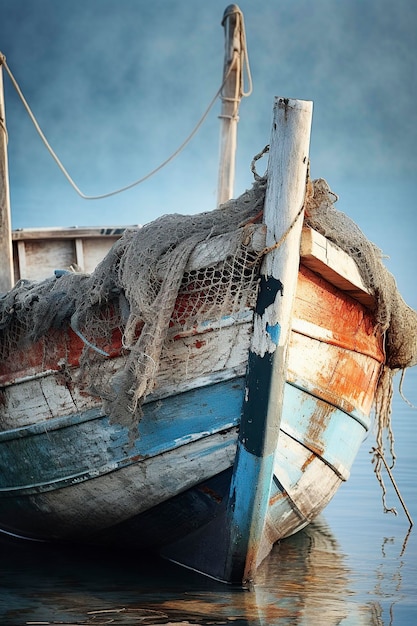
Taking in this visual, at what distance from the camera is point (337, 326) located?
231 inches

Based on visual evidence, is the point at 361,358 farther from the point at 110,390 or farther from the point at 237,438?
the point at 110,390

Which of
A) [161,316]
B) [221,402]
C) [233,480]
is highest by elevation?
[161,316]

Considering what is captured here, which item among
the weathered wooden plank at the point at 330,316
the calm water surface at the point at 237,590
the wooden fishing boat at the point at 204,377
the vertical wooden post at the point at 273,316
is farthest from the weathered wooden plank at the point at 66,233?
the vertical wooden post at the point at 273,316

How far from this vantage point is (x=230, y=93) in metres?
11.2

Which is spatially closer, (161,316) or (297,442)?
(161,316)

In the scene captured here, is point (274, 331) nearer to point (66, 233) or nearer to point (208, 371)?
point (208, 371)

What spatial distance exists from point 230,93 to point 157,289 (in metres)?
6.30

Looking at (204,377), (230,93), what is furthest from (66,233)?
(204,377)

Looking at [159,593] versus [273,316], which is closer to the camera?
[273,316]

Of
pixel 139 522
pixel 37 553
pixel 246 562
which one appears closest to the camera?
pixel 246 562

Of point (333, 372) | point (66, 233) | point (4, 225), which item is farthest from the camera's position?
point (66, 233)

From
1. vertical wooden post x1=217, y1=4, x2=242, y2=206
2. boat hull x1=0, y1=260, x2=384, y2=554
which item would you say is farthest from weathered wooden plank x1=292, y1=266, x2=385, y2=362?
vertical wooden post x1=217, y1=4, x2=242, y2=206

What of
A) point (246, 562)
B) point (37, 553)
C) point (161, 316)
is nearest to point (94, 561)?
point (37, 553)

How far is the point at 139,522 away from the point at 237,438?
1.05 meters
